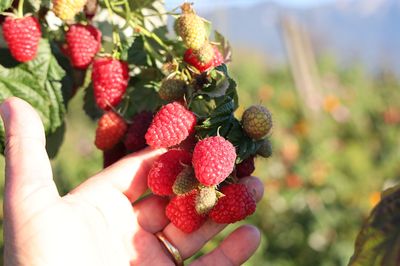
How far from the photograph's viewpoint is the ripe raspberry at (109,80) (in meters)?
1.26

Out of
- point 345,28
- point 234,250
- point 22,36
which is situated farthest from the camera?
point 345,28

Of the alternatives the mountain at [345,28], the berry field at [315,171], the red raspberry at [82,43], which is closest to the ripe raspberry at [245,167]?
the red raspberry at [82,43]

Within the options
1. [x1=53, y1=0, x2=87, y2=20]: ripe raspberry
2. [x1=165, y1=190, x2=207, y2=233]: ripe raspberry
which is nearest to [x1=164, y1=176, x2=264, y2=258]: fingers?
[x1=165, y1=190, x2=207, y2=233]: ripe raspberry

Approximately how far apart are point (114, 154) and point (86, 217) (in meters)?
0.21

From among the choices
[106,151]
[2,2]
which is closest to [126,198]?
[106,151]

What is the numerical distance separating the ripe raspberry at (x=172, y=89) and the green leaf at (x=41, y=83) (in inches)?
10.5

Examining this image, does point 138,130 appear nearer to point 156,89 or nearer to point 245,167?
point 156,89

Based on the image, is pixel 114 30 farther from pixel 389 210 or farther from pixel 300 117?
pixel 300 117

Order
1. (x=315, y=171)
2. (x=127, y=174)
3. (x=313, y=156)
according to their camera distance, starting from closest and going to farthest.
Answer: (x=127, y=174), (x=315, y=171), (x=313, y=156)

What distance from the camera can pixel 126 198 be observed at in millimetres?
1468

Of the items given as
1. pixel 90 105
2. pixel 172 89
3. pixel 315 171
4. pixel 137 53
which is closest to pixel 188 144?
pixel 172 89

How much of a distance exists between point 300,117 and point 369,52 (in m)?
23.1

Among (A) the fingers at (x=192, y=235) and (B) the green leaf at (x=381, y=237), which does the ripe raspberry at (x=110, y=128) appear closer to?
(A) the fingers at (x=192, y=235)

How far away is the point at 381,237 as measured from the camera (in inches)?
31.5
